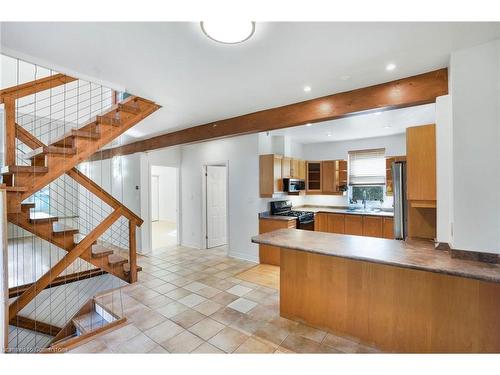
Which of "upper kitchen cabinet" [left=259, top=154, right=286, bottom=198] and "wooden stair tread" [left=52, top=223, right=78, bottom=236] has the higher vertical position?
"upper kitchen cabinet" [left=259, top=154, right=286, bottom=198]

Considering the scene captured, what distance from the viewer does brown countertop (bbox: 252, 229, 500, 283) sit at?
1697 millimetres

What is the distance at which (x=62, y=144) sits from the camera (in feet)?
9.23

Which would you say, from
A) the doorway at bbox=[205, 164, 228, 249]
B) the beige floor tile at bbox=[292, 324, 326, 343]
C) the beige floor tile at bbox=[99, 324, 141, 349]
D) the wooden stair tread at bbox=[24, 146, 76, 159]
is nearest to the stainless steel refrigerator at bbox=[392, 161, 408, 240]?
the beige floor tile at bbox=[292, 324, 326, 343]

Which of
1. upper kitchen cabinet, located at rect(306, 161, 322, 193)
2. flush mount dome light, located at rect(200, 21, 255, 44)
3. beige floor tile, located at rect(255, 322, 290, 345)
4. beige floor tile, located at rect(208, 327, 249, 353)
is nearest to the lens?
flush mount dome light, located at rect(200, 21, 255, 44)

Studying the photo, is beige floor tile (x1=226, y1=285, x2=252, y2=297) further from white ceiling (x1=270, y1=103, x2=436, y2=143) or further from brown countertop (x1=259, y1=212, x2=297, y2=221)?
white ceiling (x1=270, y1=103, x2=436, y2=143)

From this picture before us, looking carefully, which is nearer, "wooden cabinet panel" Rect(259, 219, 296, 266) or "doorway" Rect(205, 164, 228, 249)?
"wooden cabinet panel" Rect(259, 219, 296, 266)

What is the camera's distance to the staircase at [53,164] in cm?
249

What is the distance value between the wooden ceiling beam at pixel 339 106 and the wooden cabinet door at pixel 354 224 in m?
3.20

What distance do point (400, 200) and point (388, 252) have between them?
1248 mm

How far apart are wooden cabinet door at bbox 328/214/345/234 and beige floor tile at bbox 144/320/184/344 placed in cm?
407

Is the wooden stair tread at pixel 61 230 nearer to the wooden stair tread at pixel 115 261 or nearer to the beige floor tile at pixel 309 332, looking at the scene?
the wooden stair tread at pixel 115 261

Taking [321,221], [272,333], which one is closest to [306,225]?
[321,221]

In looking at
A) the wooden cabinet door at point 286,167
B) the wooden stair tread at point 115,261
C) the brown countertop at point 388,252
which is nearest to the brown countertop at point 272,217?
the wooden cabinet door at point 286,167
